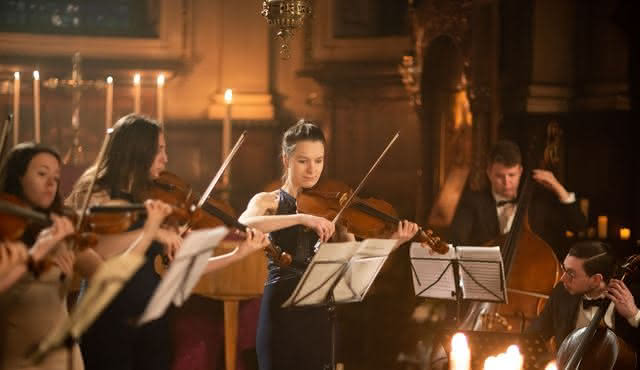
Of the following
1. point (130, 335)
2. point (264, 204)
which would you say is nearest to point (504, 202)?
point (264, 204)

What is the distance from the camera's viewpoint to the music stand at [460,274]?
4.72m

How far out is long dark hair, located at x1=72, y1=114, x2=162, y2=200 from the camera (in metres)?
3.98

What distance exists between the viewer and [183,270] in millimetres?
3449

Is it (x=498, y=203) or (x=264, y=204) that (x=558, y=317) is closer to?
(x=498, y=203)

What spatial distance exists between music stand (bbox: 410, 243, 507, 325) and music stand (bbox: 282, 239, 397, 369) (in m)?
0.48

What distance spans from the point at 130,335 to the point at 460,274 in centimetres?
157

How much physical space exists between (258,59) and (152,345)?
474cm

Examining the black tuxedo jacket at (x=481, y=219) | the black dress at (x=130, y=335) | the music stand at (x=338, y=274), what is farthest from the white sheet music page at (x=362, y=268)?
the black tuxedo jacket at (x=481, y=219)

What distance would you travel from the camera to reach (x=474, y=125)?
268 inches

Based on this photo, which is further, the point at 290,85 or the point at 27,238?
the point at 290,85

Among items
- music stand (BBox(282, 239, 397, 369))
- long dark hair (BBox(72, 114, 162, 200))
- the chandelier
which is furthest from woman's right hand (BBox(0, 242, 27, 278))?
the chandelier

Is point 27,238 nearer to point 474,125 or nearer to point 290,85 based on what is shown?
point 474,125

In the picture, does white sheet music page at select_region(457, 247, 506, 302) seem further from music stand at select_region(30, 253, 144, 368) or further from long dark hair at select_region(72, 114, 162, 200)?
music stand at select_region(30, 253, 144, 368)

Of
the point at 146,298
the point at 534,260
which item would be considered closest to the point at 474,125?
the point at 534,260
